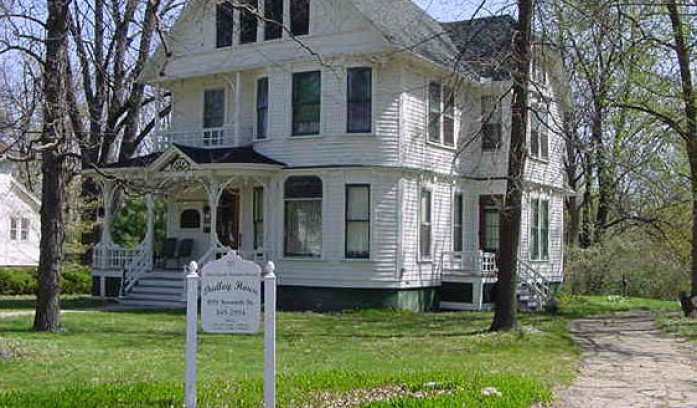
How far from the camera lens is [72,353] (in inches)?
518

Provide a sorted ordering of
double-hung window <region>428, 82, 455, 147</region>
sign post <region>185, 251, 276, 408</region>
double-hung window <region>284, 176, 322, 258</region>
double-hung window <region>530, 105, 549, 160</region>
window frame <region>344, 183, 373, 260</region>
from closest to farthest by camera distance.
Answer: sign post <region>185, 251, 276, 408</region> → window frame <region>344, 183, 373, 260</region> → double-hung window <region>284, 176, 322, 258</region> → double-hung window <region>428, 82, 455, 147</region> → double-hung window <region>530, 105, 549, 160</region>

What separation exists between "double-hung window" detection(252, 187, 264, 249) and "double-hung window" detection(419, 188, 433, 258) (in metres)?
4.60

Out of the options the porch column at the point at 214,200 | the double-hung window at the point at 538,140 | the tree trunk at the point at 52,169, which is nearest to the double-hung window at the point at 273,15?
the porch column at the point at 214,200

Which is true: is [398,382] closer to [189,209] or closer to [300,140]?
[300,140]

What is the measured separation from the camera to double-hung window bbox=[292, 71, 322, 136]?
23.5 metres

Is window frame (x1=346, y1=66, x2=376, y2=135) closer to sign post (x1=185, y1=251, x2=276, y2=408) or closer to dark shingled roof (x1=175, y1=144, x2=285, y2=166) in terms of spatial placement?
dark shingled roof (x1=175, y1=144, x2=285, y2=166)

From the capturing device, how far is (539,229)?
97.5 feet

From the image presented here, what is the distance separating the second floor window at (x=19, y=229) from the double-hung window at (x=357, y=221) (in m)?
29.4

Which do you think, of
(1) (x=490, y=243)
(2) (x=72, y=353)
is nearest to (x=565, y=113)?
(1) (x=490, y=243)

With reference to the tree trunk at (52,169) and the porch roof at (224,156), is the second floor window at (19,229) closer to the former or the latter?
the porch roof at (224,156)

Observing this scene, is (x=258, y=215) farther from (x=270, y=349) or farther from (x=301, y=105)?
(x=270, y=349)

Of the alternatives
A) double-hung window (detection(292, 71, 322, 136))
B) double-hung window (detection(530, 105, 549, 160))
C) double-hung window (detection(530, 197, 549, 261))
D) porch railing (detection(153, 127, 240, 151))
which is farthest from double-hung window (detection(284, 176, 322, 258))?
double-hung window (detection(530, 197, 549, 261))

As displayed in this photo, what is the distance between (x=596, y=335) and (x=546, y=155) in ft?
44.2

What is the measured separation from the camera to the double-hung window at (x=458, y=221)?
26.3 m
